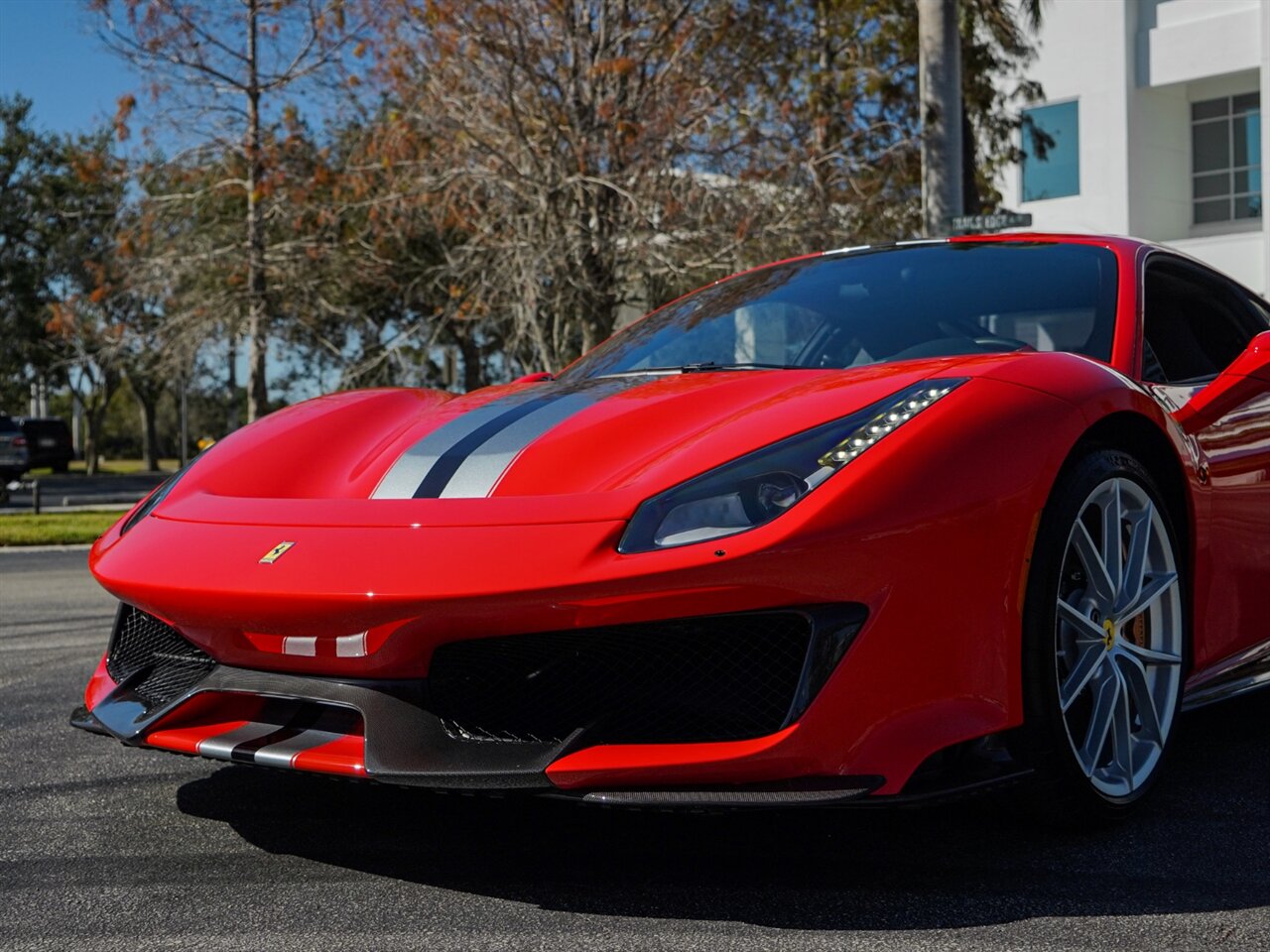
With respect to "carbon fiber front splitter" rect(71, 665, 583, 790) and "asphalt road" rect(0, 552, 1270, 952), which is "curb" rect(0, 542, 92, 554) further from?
"carbon fiber front splitter" rect(71, 665, 583, 790)

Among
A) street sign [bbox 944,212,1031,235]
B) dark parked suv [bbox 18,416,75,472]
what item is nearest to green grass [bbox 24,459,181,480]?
dark parked suv [bbox 18,416,75,472]

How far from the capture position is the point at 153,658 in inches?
116

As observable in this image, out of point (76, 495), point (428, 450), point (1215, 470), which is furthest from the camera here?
point (76, 495)

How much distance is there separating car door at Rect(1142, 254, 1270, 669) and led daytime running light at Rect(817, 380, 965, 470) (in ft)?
2.63

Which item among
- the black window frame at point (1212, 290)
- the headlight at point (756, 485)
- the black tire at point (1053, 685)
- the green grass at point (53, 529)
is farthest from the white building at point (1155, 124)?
the headlight at point (756, 485)

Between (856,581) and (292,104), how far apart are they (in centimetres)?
1414

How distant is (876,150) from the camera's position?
14797mm

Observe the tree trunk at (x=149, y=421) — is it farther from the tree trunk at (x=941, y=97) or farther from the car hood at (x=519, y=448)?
the car hood at (x=519, y=448)

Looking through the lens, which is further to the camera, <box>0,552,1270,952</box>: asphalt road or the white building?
the white building

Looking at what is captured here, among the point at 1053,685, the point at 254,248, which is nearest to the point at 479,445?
the point at 1053,685

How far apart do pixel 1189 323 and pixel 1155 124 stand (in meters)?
22.6

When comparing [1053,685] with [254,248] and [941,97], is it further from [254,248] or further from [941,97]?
[254,248]

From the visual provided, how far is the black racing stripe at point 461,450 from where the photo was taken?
275 centimetres

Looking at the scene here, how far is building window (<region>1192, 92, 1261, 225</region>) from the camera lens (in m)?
23.8
